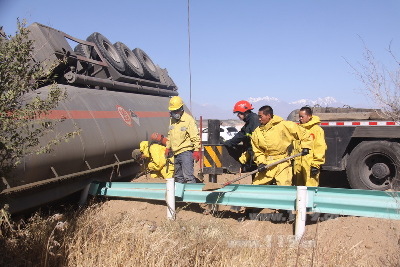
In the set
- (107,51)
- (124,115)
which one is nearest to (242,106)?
(124,115)

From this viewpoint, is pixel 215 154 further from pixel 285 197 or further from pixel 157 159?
pixel 285 197

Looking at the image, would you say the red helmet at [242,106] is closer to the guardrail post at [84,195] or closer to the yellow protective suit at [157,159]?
the yellow protective suit at [157,159]

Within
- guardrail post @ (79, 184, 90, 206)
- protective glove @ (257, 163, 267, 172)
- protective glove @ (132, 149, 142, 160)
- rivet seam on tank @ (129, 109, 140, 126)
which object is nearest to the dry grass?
protective glove @ (257, 163, 267, 172)

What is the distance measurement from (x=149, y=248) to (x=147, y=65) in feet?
27.8

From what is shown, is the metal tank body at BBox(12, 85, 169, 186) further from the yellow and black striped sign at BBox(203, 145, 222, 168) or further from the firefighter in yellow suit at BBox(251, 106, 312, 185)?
the firefighter in yellow suit at BBox(251, 106, 312, 185)

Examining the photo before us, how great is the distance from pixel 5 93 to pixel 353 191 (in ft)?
11.9

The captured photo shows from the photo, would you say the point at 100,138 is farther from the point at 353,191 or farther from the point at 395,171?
the point at 395,171

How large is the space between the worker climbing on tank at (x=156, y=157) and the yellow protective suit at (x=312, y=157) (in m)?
2.17

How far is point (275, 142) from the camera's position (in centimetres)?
542

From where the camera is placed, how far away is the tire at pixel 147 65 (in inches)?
440

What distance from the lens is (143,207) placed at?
607 centimetres

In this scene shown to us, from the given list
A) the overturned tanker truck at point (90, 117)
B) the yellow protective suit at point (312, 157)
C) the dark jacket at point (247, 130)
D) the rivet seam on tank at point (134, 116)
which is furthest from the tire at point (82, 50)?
the yellow protective suit at point (312, 157)

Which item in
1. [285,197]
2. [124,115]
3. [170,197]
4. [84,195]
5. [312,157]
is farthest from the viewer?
[124,115]

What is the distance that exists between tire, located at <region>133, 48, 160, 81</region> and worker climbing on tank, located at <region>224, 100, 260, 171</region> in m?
5.33
